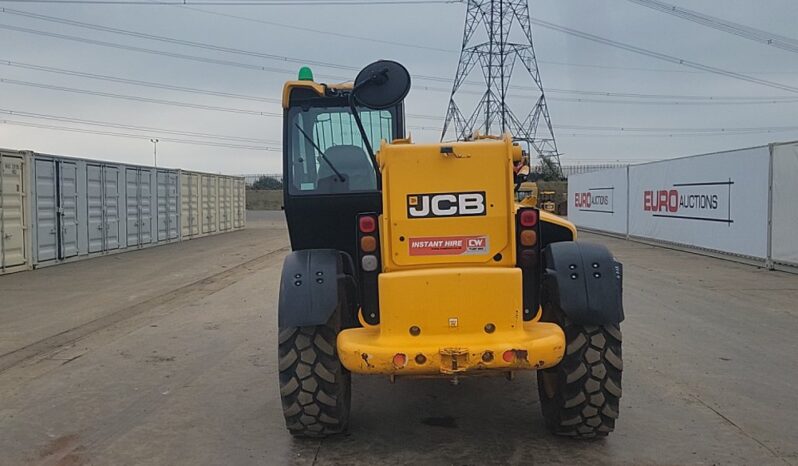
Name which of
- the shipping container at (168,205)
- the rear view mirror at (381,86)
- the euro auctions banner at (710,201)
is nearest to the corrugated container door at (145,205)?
the shipping container at (168,205)

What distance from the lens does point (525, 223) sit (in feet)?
15.5

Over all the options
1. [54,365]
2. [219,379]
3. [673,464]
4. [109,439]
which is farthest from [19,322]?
[673,464]

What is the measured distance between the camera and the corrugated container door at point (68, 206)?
1819cm

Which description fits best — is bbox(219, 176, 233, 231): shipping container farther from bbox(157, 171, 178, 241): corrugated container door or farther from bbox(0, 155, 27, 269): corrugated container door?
bbox(0, 155, 27, 269): corrugated container door

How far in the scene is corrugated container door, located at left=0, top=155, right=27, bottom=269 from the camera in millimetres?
15648

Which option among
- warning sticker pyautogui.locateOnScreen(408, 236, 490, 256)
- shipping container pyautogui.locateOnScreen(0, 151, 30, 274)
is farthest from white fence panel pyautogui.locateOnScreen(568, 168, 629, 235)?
warning sticker pyautogui.locateOnScreen(408, 236, 490, 256)

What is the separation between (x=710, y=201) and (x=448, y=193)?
1517 cm

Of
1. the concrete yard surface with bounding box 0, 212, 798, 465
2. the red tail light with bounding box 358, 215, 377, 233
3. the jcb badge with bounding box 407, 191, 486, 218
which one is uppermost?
the jcb badge with bounding box 407, 191, 486, 218

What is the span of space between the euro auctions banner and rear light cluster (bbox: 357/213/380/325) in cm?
1312

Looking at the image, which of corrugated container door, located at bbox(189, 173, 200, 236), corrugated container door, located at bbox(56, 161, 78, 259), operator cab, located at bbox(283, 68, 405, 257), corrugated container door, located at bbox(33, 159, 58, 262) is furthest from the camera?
corrugated container door, located at bbox(189, 173, 200, 236)

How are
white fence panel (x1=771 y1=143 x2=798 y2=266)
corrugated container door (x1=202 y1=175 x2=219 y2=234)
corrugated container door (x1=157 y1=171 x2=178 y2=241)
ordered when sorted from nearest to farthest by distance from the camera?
white fence panel (x1=771 y1=143 x2=798 y2=266) < corrugated container door (x1=157 y1=171 x2=178 y2=241) < corrugated container door (x1=202 y1=175 x2=219 y2=234)

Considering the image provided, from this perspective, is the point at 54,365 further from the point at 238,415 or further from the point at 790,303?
the point at 790,303

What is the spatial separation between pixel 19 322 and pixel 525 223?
813cm

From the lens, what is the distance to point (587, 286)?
461cm
